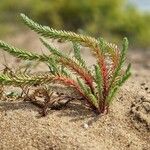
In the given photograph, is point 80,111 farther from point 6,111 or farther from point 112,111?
point 6,111

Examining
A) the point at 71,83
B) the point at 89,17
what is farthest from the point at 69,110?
the point at 89,17

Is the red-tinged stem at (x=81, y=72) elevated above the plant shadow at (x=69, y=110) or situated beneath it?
elevated above

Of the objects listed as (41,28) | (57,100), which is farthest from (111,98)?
(41,28)

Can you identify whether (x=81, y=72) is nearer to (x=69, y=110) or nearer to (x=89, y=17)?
(x=69, y=110)

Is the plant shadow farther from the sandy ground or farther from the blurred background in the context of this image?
the blurred background

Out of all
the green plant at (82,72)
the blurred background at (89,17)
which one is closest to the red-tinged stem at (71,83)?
the green plant at (82,72)

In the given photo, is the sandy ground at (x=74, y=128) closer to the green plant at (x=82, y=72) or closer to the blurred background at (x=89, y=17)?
the green plant at (x=82, y=72)
